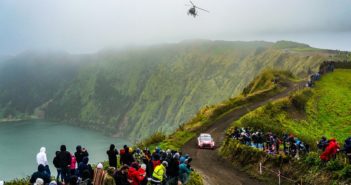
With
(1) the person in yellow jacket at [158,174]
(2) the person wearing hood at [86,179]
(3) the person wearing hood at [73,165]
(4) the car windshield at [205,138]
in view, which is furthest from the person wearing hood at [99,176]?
(4) the car windshield at [205,138]

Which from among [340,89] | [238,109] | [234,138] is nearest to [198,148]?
[234,138]

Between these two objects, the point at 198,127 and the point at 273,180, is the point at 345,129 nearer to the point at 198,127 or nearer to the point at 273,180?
the point at 198,127

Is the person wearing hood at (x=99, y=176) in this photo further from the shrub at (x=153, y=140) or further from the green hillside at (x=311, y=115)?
the shrub at (x=153, y=140)

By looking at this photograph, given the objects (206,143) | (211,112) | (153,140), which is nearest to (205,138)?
(206,143)

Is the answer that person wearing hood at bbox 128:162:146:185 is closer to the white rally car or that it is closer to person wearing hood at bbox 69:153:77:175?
person wearing hood at bbox 69:153:77:175

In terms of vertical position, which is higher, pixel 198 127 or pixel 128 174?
pixel 128 174

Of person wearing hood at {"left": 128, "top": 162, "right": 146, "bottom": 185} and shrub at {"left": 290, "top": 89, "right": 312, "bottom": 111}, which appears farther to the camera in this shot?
shrub at {"left": 290, "top": 89, "right": 312, "bottom": 111}

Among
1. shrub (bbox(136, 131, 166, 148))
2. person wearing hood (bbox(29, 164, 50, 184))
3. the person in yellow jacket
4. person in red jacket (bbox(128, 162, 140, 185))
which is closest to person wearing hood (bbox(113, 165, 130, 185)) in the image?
person in red jacket (bbox(128, 162, 140, 185))
